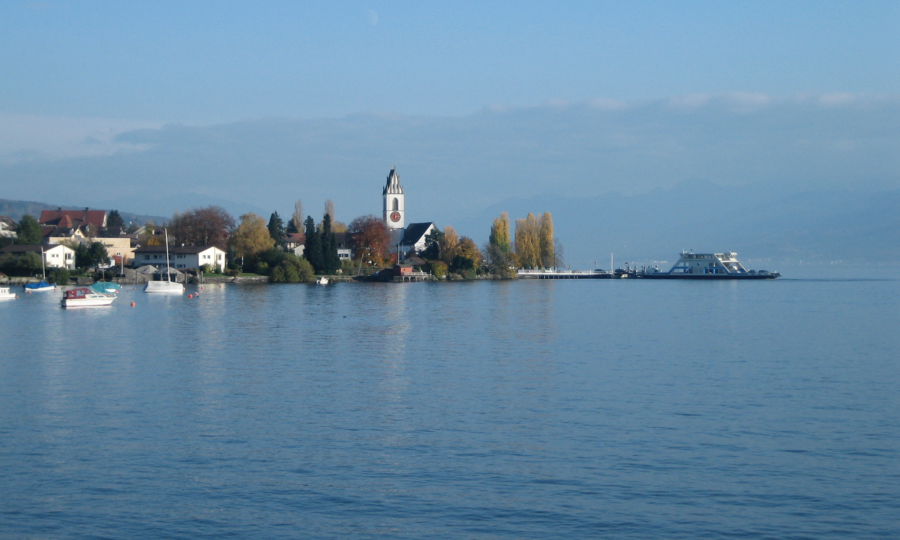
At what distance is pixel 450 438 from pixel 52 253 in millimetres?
80804

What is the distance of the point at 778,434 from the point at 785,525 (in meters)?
5.07

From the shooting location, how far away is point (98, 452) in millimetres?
14531

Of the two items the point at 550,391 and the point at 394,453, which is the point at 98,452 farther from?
the point at 550,391

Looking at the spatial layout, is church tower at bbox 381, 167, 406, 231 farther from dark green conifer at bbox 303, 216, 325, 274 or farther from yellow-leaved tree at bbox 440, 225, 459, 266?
dark green conifer at bbox 303, 216, 325, 274

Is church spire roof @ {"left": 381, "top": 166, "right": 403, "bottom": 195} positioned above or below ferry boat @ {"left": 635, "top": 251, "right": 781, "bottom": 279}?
above

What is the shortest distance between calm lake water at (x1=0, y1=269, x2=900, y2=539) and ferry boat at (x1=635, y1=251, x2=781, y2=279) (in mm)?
83099

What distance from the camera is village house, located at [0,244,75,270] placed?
83.4 m

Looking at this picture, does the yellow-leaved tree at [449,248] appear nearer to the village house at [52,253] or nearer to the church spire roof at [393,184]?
the church spire roof at [393,184]

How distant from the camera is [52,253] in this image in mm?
84812

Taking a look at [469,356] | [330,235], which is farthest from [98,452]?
[330,235]

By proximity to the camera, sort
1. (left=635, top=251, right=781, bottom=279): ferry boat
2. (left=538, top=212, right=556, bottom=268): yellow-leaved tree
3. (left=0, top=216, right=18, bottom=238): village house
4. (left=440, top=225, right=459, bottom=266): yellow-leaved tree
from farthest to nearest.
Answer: (left=538, top=212, right=556, bottom=268): yellow-leaved tree, (left=635, top=251, right=781, bottom=279): ferry boat, (left=0, top=216, right=18, bottom=238): village house, (left=440, top=225, right=459, bottom=266): yellow-leaved tree

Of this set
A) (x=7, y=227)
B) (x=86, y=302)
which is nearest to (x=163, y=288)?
(x=86, y=302)

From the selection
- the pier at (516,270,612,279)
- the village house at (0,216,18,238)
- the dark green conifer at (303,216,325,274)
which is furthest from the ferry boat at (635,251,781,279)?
the village house at (0,216,18,238)

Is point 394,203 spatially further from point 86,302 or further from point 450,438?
point 450,438
